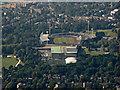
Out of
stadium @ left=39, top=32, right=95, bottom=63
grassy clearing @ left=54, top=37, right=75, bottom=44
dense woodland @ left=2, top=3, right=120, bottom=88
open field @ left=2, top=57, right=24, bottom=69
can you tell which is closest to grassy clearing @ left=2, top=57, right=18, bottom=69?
open field @ left=2, top=57, right=24, bottom=69

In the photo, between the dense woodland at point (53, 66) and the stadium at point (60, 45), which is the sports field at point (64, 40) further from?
the dense woodland at point (53, 66)

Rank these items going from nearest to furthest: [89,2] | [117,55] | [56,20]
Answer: [117,55], [56,20], [89,2]

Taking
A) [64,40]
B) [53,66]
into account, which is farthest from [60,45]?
[53,66]

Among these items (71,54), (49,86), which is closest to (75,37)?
(71,54)

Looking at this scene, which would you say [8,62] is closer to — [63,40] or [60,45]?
[60,45]

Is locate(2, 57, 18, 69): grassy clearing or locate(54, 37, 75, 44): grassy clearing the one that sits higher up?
locate(54, 37, 75, 44): grassy clearing

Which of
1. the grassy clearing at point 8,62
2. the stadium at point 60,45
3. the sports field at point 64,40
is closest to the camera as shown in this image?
the grassy clearing at point 8,62

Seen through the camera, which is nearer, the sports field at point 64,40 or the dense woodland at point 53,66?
the dense woodland at point 53,66

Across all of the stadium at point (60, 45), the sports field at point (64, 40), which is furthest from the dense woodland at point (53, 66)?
the sports field at point (64, 40)

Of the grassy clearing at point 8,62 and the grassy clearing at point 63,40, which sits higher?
the grassy clearing at point 63,40

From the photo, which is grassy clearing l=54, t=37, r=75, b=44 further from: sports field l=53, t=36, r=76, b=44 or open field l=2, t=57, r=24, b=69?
open field l=2, t=57, r=24, b=69

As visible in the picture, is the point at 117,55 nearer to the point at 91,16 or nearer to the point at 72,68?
the point at 72,68
